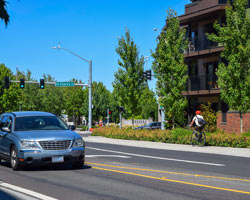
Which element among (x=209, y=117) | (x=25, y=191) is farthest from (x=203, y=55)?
(x=25, y=191)

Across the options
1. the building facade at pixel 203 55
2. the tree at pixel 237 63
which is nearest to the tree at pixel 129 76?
the building facade at pixel 203 55

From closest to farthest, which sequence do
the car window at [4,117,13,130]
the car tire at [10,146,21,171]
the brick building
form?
the car tire at [10,146,21,171], the car window at [4,117,13,130], the brick building

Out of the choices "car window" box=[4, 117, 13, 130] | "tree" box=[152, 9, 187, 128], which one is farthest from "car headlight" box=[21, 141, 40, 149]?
"tree" box=[152, 9, 187, 128]

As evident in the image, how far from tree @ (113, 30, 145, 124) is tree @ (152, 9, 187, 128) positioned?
8.36 metres

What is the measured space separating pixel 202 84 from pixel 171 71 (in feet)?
28.2

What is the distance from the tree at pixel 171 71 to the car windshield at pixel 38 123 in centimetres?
1648

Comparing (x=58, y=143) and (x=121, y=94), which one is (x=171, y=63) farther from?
(x=58, y=143)

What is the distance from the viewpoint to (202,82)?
122 ft

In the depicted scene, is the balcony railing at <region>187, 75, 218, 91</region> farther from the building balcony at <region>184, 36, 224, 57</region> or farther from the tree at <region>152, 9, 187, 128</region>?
the tree at <region>152, 9, 187, 128</region>

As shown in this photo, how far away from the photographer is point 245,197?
26.3 ft

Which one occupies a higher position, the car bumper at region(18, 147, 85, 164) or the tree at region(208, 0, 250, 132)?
the tree at region(208, 0, 250, 132)

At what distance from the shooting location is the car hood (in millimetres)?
11648

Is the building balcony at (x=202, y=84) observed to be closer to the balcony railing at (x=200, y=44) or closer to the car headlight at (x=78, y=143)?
the balcony railing at (x=200, y=44)

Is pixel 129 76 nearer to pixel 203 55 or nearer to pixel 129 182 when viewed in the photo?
pixel 203 55
